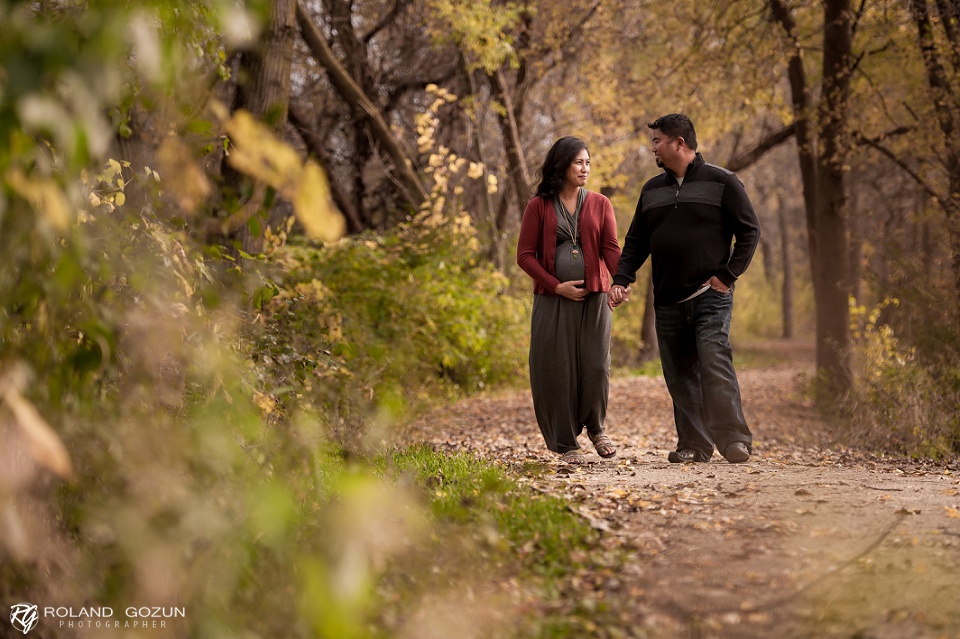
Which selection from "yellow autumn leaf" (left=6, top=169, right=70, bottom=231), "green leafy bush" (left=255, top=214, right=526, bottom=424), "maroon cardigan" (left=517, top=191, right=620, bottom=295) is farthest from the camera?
"green leafy bush" (left=255, top=214, right=526, bottom=424)

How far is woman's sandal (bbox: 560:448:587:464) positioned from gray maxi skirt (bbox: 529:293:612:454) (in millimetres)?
31

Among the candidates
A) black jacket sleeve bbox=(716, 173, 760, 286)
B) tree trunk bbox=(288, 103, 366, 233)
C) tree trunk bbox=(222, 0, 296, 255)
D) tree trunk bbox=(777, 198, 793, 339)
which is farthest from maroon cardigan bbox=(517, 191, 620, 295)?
tree trunk bbox=(777, 198, 793, 339)

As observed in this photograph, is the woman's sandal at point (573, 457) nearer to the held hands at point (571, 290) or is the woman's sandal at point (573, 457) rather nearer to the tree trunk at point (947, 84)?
Answer: the held hands at point (571, 290)

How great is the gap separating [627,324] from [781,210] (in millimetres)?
15083

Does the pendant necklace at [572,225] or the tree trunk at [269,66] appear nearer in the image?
the pendant necklace at [572,225]

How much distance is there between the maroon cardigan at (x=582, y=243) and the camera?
5.79 meters

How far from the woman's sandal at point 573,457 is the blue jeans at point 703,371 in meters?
0.68

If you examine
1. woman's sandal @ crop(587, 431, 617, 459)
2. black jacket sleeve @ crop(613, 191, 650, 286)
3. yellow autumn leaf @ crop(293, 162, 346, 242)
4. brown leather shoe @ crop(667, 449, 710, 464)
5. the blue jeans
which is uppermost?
black jacket sleeve @ crop(613, 191, 650, 286)

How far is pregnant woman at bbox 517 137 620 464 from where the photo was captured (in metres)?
5.80

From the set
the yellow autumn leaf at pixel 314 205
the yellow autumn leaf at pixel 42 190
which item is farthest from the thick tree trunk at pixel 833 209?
the yellow autumn leaf at pixel 42 190

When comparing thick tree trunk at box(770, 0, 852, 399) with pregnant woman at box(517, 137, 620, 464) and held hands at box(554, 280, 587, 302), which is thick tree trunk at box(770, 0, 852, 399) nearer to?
pregnant woman at box(517, 137, 620, 464)

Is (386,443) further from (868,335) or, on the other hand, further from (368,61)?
(368,61)

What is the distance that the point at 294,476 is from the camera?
3.22 m

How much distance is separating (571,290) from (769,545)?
259cm
